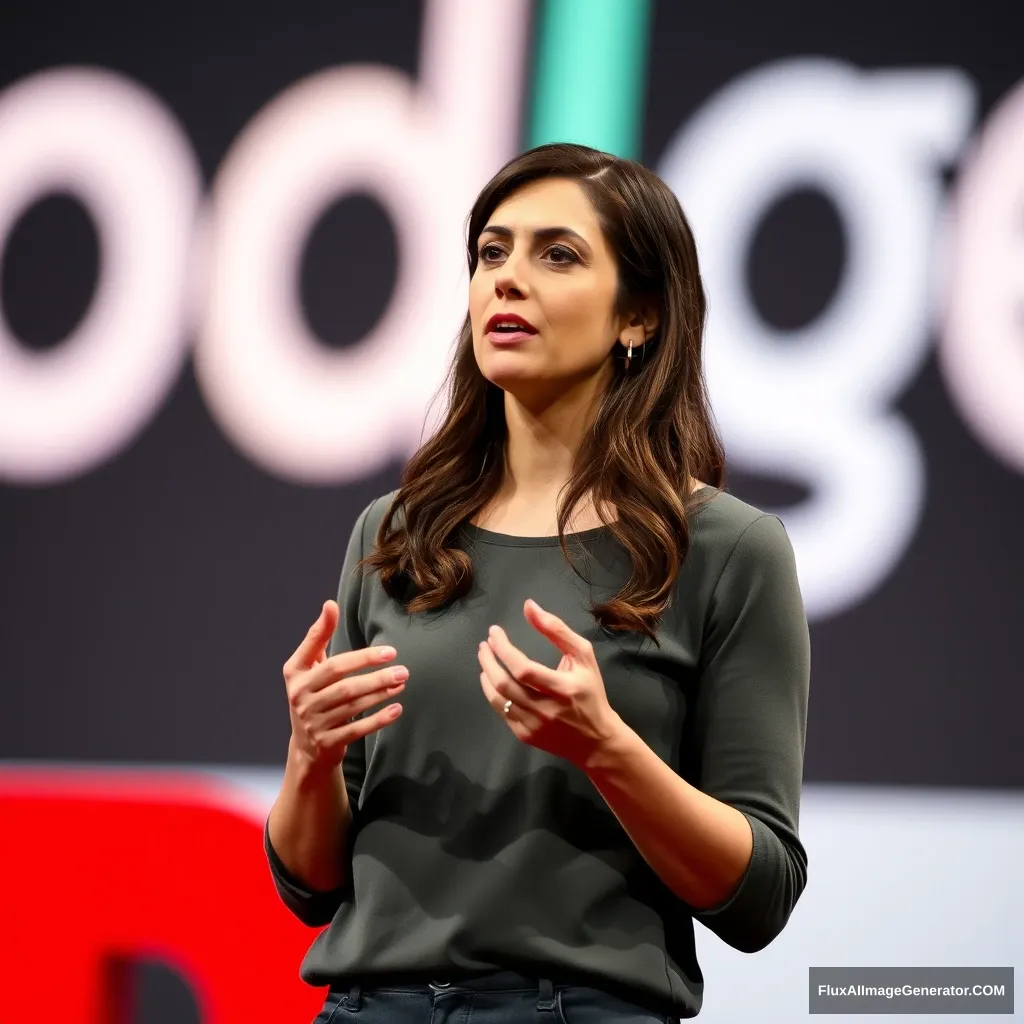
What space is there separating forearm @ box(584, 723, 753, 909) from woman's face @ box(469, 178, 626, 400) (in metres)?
0.47

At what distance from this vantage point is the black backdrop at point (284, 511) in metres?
2.80

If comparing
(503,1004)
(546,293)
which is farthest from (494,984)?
(546,293)

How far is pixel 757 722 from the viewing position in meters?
1.53

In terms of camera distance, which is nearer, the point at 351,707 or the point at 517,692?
the point at 517,692

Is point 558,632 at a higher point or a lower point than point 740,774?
higher

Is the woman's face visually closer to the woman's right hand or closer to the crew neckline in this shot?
the crew neckline

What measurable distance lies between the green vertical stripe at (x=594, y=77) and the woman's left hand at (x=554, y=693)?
1917 millimetres

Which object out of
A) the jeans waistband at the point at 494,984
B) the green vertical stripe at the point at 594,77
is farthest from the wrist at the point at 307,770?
the green vertical stripe at the point at 594,77

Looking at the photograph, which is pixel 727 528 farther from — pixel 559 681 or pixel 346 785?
pixel 346 785

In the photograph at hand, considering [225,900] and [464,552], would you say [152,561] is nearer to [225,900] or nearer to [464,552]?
[225,900]

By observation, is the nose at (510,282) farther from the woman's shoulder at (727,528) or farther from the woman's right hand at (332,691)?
the woman's right hand at (332,691)

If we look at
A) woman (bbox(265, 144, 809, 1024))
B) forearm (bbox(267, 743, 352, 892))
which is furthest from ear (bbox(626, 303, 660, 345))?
forearm (bbox(267, 743, 352, 892))

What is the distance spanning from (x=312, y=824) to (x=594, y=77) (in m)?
2.02

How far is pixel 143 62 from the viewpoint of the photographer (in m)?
3.37
